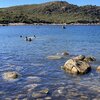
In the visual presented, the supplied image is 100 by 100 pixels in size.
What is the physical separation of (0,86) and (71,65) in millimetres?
9729

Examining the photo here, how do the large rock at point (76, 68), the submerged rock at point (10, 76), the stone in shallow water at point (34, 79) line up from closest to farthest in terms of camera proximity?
the stone in shallow water at point (34, 79)
the submerged rock at point (10, 76)
the large rock at point (76, 68)

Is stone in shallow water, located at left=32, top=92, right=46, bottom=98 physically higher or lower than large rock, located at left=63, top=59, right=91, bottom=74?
lower

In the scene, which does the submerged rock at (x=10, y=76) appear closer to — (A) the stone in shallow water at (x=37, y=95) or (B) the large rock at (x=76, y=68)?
(A) the stone in shallow water at (x=37, y=95)

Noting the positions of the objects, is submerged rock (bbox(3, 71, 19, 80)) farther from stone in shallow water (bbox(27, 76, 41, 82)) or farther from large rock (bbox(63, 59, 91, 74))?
large rock (bbox(63, 59, 91, 74))

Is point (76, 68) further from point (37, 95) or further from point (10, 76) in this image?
point (37, 95)

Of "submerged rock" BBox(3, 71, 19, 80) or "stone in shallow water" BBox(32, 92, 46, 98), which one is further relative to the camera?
"submerged rock" BBox(3, 71, 19, 80)

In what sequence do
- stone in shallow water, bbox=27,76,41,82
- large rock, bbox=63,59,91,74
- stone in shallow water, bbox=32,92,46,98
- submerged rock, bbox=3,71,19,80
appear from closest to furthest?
stone in shallow water, bbox=32,92,46,98
stone in shallow water, bbox=27,76,41,82
submerged rock, bbox=3,71,19,80
large rock, bbox=63,59,91,74

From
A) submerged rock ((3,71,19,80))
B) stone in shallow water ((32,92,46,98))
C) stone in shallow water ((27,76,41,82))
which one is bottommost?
stone in shallow water ((27,76,41,82))

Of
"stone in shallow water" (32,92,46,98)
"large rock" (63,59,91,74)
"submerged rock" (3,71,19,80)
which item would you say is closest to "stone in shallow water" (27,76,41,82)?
"submerged rock" (3,71,19,80)

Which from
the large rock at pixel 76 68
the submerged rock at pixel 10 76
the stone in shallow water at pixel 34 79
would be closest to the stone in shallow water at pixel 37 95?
the stone in shallow water at pixel 34 79

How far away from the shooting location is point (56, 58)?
46781mm

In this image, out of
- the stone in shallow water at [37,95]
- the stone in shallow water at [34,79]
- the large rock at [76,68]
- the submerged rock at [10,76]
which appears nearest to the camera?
the stone in shallow water at [37,95]

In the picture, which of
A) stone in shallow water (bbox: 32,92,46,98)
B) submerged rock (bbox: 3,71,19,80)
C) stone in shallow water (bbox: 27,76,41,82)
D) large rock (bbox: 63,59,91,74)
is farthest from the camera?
large rock (bbox: 63,59,91,74)

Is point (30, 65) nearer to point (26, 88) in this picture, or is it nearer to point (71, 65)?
point (71, 65)
